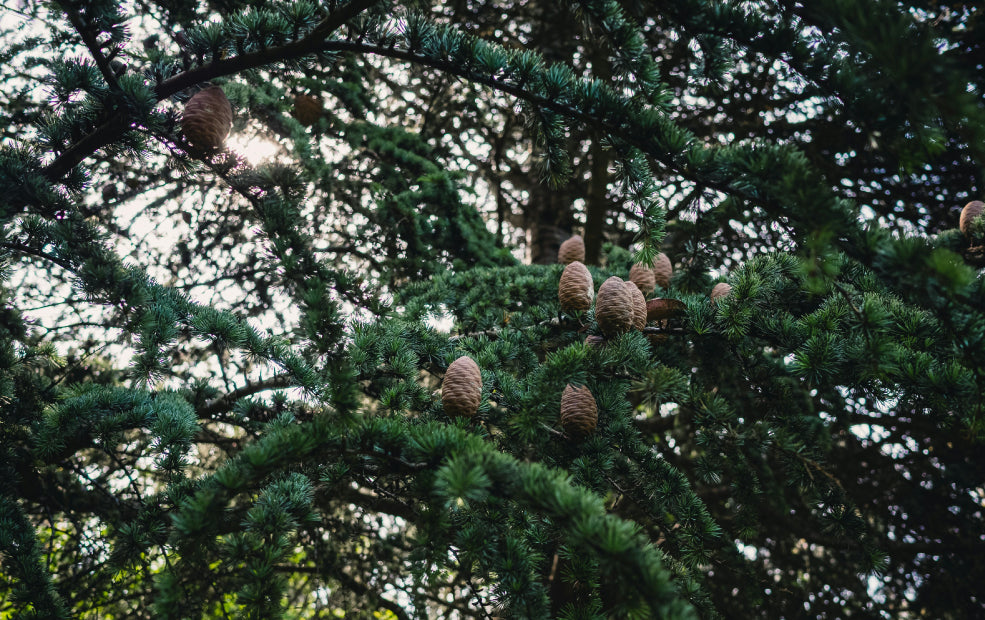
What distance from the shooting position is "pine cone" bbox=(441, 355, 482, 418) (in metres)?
1.50

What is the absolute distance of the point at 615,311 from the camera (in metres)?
1.60

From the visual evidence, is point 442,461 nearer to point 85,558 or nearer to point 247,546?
point 247,546

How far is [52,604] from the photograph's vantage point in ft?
4.51

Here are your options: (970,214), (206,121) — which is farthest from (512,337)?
(970,214)

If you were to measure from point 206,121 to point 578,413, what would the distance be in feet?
4.79

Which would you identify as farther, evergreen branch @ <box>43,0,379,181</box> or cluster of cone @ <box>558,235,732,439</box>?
cluster of cone @ <box>558,235,732,439</box>

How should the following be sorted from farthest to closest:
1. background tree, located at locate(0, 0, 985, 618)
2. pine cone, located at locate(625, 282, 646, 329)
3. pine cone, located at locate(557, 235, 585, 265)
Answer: pine cone, located at locate(557, 235, 585, 265) → pine cone, located at locate(625, 282, 646, 329) → background tree, located at locate(0, 0, 985, 618)

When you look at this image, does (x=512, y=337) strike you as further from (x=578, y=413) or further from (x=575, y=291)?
(x=578, y=413)

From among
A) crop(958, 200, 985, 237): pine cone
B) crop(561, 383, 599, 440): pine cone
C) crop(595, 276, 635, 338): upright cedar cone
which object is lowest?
crop(561, 383, 599, 440): pine cone

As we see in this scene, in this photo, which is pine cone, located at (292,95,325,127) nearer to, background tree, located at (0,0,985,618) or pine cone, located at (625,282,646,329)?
background tree, located at (0,0,985,618)

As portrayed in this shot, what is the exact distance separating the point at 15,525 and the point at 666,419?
3923mm

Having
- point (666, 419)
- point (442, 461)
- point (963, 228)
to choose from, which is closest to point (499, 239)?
point (666, 419)

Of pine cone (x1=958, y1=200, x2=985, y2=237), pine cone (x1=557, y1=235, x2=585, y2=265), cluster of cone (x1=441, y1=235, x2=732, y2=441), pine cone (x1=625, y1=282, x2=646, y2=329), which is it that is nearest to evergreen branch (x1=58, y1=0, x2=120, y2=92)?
cluster of cone (x1=441, y1=235, x2=732, y2=441)

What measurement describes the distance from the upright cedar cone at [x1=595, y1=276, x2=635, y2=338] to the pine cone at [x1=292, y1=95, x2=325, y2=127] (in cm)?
290
